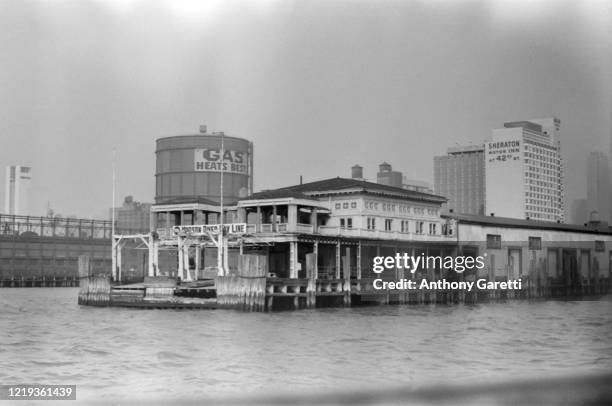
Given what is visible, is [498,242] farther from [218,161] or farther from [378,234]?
[218,161]

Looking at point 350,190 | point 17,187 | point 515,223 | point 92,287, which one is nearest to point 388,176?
point 515,223

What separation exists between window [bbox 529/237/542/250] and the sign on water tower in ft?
38.9

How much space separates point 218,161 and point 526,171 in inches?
496

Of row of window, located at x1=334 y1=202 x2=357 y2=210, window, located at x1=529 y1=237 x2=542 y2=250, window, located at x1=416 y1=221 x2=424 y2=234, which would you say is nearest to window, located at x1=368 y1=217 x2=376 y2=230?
row of window, located at x1=334 y1=202 x2=357 y2=210

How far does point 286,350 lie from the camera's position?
54.5 ft

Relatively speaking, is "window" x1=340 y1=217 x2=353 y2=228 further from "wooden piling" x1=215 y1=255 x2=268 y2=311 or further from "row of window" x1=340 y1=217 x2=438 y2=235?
"wooden piling" x1=215 y1=255 x2=268 y2=311

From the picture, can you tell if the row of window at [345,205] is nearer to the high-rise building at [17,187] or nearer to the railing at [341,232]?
the railing at [341,232]

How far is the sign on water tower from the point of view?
26.4m

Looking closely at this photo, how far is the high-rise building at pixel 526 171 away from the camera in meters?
18.8

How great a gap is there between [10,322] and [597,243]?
25789 mm

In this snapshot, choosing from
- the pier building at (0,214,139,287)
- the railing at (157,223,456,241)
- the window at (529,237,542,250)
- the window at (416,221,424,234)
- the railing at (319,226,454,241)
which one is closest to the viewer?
the railing at (157,223,456,241)

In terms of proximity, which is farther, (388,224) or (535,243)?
(535,243)

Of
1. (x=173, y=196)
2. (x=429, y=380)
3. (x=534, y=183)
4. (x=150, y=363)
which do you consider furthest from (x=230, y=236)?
(x=429, y=380)

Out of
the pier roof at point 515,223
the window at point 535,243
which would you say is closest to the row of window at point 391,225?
the pier roof at point 515,223
